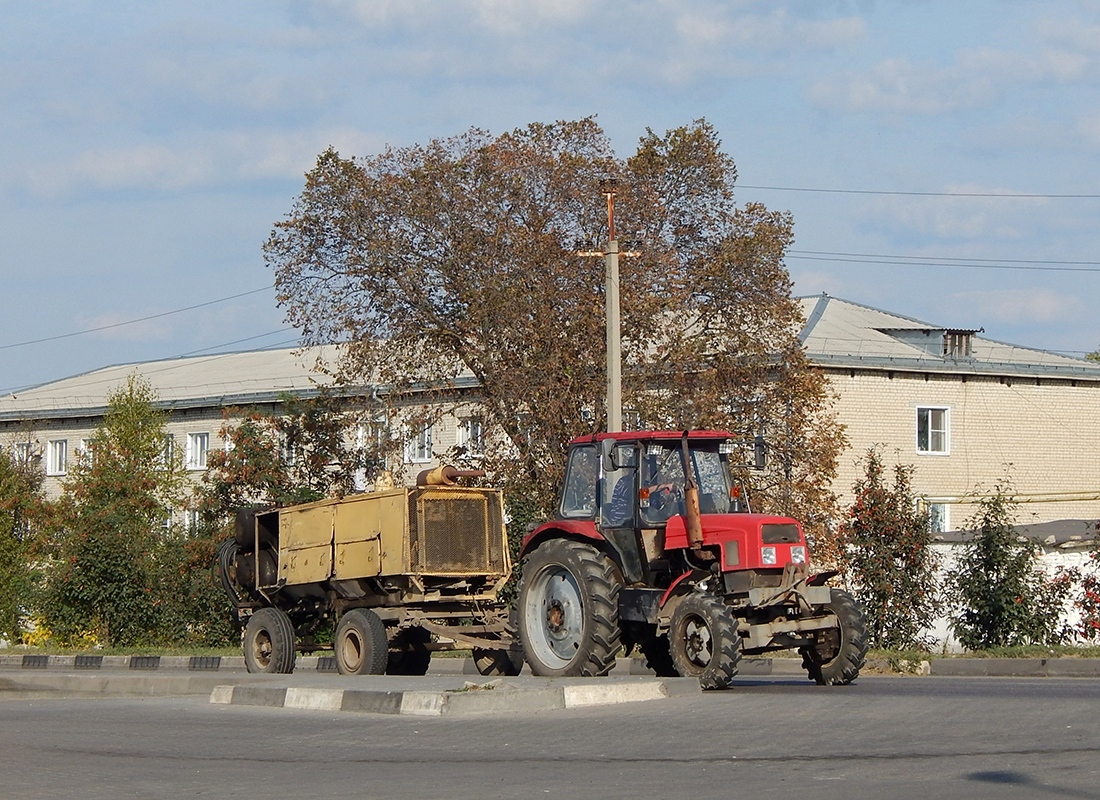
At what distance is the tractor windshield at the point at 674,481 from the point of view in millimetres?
16781

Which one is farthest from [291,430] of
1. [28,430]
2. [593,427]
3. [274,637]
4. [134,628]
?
[28,430]

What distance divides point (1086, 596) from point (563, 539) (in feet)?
35.0

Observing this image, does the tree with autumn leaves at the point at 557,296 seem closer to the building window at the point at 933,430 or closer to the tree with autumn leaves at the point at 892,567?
the tree with autumn leaves at the point at 892,567

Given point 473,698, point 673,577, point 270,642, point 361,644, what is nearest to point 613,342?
point 270,642

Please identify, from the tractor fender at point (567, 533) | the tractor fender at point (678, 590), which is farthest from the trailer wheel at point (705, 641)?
the tractor fender at point (567, 533)

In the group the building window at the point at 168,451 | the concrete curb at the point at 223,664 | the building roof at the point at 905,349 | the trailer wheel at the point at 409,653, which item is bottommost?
the concrete curb at the point at 223,664

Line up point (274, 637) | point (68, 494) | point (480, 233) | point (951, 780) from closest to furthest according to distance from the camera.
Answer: point (951, 780), point (274, 637), point (480, 233), point (68, 494)

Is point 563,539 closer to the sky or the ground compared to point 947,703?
closer to the sky

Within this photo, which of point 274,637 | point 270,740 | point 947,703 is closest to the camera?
point 270,740

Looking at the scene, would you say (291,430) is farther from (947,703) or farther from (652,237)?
(947,703)

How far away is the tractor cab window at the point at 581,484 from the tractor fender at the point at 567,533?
11cm

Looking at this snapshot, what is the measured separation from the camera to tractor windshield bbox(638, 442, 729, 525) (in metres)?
16.8

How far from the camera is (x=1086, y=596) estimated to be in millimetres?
24328

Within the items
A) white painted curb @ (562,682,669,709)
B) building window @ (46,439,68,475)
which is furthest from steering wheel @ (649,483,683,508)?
building window @ (46,439,68,475)
